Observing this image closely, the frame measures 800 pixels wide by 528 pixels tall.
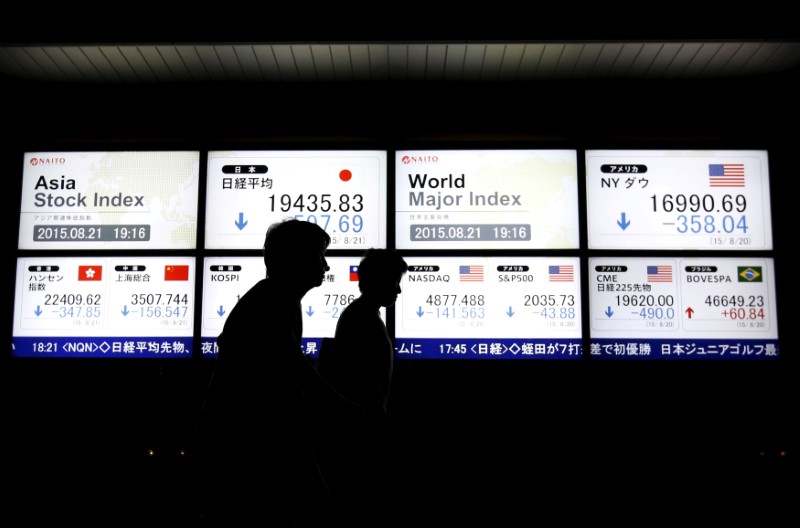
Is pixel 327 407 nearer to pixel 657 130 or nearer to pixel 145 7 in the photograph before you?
pixel 145 7

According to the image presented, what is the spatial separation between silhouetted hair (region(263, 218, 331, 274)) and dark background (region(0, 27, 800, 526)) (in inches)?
114

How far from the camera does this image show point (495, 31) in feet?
14.3

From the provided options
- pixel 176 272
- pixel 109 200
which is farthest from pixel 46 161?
pixel 176 272

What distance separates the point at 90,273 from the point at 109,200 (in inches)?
26.3

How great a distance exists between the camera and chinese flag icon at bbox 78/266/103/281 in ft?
16.4

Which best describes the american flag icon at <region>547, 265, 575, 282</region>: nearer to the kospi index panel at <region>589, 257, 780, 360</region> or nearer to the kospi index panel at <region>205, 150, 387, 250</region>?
the kospi index panel at <region>589, 257, 780, 360</region>

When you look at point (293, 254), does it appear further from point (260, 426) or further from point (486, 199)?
point (486, 199)

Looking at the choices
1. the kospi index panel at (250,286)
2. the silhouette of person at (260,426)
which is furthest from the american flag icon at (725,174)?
the silhouette of person at (260,426)

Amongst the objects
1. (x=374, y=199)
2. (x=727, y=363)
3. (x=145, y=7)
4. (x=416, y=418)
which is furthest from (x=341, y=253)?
(x=727, y=363)

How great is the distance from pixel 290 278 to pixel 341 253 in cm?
289

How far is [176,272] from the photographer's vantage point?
5.00 metres

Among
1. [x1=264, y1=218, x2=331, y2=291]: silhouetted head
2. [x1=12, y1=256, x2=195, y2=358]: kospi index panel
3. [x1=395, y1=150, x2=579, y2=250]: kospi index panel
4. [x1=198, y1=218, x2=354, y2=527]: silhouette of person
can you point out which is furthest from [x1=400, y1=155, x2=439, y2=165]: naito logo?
[x1=198, y1=218, x2=354, y2=527]: silhouette of person

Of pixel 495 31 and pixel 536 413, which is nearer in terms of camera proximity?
pixel 495 31

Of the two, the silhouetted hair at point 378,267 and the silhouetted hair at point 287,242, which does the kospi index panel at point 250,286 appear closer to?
the silhouetted hair at point 378,267
